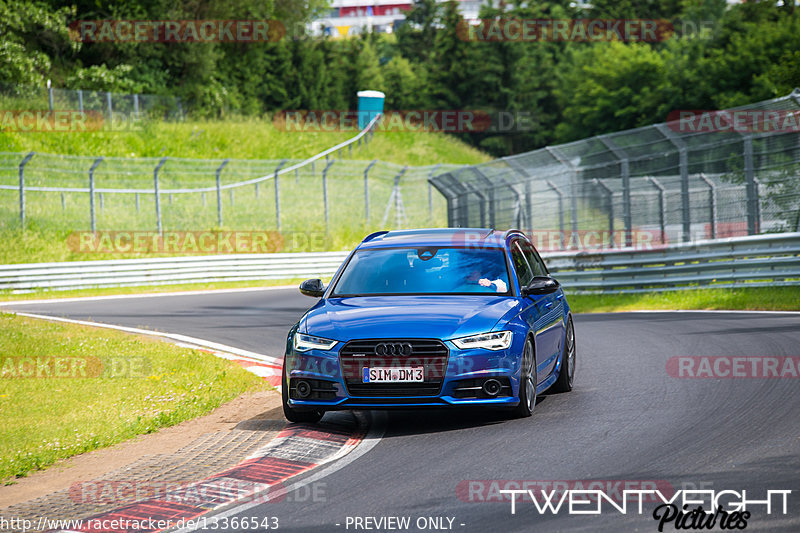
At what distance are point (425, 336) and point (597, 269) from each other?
14163 millimetres

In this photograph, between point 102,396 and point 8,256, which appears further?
point 8,256

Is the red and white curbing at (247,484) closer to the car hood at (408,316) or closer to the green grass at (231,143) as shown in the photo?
the car hood at (408,316)

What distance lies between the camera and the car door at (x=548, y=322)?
9.21 metres

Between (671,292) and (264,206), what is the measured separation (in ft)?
75.4

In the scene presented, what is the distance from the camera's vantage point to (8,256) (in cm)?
3059

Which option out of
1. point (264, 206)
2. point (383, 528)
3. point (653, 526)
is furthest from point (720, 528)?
point (264, 206)

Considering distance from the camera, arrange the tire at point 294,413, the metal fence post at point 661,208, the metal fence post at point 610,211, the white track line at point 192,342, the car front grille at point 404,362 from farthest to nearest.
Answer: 1. the metal fence post at point 610,211
2. the metal fence post at point 661,208
3. the white track line at point 192,342
4. the tire at point 294,413
5. the car front grille at point 404,362

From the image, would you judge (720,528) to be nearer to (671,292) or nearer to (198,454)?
(198,454)

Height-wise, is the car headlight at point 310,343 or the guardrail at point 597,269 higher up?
the car headlight at point 310,343

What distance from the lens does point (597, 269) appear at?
21672 millimetres

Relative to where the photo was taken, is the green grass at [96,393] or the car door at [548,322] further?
the car door at [548,322]

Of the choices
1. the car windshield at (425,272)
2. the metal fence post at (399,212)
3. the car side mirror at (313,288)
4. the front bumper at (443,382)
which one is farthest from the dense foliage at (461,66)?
the front bumper at (443,382)

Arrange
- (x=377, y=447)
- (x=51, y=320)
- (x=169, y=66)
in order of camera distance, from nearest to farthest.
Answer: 1. (x=377, y=447)
2. (x=51, y=320)
3. (x=169, y=66)

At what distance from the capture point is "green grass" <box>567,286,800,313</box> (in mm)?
17625
